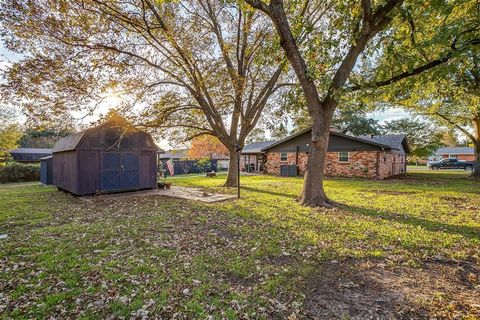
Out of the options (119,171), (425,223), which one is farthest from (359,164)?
(119,171)

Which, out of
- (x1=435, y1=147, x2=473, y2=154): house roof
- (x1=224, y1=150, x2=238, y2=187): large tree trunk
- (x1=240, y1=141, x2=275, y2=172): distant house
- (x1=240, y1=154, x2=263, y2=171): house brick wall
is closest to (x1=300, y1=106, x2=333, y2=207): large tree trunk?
(x1=224, y1=150, x2=238, y2=187): large tree trunk

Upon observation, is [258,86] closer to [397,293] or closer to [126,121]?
[126,121]

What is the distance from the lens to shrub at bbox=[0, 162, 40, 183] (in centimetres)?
1842

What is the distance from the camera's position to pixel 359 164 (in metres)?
19.2

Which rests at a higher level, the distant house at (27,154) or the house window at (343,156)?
the distant house at (27,154)

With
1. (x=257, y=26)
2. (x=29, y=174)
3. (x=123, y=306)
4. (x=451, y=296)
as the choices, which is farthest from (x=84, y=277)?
(x=29, y=174)

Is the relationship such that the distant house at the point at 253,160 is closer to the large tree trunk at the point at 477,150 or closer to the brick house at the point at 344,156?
the brick house at the point at 344,156

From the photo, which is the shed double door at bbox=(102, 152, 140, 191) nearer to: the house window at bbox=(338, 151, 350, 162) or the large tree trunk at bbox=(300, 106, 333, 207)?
the large tree trunk at bbox=(300, 106, 333, 207)

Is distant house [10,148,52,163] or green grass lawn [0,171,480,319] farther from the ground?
distant house [10,148,52,163]

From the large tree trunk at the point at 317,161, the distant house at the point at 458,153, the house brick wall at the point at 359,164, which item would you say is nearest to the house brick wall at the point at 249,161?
the house brick wall at the point at 359,164

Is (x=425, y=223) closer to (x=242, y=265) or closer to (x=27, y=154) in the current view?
(x=242, y=265)

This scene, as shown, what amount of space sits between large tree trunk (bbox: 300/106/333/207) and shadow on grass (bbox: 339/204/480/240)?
1022 millimetres

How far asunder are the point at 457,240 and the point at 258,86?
11.3m

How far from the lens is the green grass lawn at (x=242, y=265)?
9.44 feet
